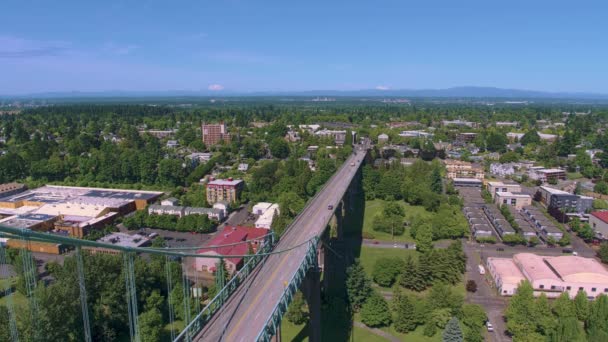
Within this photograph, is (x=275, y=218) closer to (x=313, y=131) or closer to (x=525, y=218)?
(x=525, y=218)

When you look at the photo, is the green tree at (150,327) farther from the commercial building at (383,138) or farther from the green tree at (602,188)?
the commercial building at (383,138)

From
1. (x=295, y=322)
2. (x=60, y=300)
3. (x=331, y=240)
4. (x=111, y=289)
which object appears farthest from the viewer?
(x=331, y=240)

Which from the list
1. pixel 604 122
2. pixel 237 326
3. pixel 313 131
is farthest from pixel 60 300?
pixel 604 122

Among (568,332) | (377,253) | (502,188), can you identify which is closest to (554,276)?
(568,332)

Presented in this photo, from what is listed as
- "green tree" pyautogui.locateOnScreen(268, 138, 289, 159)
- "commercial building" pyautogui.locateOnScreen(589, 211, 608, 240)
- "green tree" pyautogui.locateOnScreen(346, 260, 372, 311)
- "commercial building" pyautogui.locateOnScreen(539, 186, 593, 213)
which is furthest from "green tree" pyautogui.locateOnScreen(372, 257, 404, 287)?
"green tree" pyautogui.locateOnScreen(268, 138, 289, 159)

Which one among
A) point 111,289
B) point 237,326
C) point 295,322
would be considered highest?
point 237,326

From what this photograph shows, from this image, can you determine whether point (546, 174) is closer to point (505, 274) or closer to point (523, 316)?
point (505, 274)
